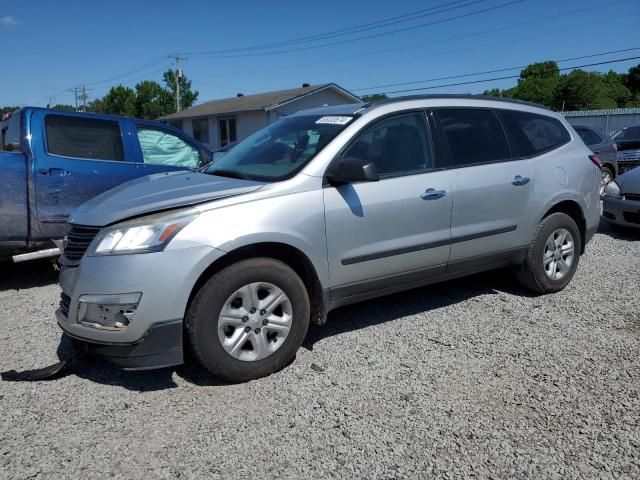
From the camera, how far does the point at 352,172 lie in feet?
10.9

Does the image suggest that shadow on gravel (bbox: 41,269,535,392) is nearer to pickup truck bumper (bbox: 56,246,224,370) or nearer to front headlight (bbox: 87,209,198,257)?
pickup truck bumper (bbox: 56,246,224,370)

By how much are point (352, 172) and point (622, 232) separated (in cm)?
658

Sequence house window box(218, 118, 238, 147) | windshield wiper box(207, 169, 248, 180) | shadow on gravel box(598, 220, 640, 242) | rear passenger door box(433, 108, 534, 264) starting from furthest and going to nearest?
1. house window box(218, 118, 238, 147)
2. shadow on gravel box(598, 220, 640, 242)
3. rear passenger door box(433, 108, 534, 264)
4. windshield wiper box(207, 169, 248, 180)

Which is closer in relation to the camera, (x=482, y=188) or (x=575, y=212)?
(x=482, y=188)

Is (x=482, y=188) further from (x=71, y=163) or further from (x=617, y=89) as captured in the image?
(x=617, y=89)

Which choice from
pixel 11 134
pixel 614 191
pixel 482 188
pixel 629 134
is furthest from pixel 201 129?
pixel 482 188

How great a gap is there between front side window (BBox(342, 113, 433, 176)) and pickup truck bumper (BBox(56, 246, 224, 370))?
1.37m

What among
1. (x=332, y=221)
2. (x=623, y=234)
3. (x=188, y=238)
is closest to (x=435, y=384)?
(x=332, y=221)

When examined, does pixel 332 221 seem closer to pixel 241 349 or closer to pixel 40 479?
pixel 241 349

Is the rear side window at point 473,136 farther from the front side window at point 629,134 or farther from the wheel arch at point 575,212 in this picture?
the front side window at point 629,134

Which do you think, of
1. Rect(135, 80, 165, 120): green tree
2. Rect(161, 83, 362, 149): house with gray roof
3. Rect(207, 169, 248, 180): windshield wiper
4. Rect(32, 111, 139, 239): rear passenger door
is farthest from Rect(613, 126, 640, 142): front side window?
Rect(135, 80, 165, 120): green tree

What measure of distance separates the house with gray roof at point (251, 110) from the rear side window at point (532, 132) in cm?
2221

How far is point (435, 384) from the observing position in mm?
3223

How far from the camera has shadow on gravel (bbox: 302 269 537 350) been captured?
13.6 feet
